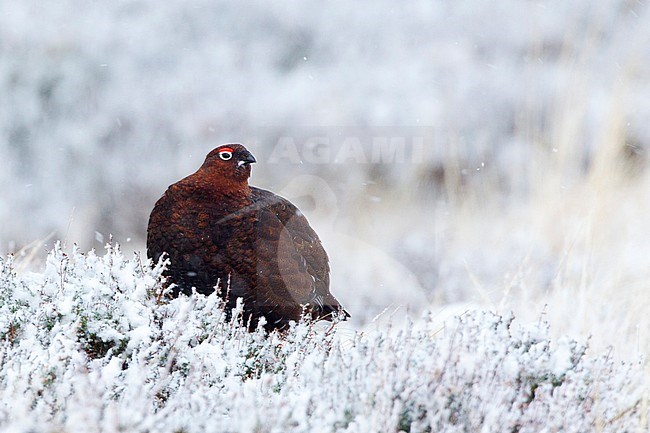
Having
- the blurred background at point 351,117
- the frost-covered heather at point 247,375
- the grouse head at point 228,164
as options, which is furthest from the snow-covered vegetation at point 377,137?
the grouse head at point 228,164

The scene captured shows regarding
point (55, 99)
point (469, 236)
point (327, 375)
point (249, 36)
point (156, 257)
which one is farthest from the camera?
point (249, 36)

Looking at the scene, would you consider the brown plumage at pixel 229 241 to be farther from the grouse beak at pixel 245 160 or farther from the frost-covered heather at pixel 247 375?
the frost-covered heather at pixel 247 375

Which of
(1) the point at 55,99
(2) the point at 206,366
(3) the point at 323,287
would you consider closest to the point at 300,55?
(1) the point at 55,99

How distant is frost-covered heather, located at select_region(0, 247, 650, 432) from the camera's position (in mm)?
1637

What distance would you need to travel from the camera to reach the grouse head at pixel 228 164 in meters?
2.67

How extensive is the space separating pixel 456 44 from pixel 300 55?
1.52 metres

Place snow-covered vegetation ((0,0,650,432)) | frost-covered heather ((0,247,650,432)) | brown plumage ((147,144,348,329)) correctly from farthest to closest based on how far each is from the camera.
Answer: snow-covered vegetation ((0,0,650,432)) < brown plumage ((147,144,348,329)) < frost-covered heather ((0,247,650,432))

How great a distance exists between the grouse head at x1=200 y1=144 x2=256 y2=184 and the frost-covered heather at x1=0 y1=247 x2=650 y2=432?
19.3 inches

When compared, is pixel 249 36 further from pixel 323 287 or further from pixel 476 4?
pixel 323 287

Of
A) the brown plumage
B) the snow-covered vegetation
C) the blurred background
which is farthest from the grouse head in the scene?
the blurred background

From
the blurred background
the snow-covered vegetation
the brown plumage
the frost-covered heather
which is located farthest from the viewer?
the blurred background

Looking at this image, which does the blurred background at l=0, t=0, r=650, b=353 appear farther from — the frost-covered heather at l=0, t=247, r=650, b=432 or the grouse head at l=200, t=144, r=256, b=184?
the frost-covered heather at l=0, t=247, r=650, b=432

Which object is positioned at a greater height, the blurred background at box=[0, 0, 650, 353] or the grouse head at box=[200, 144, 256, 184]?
the blurred background at box=[0, 0, 650, 353]

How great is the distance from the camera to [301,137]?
6.50m
